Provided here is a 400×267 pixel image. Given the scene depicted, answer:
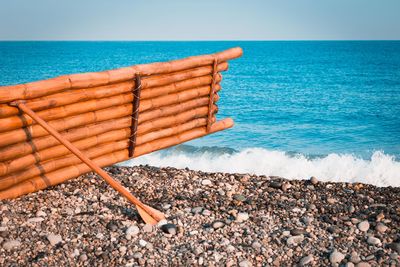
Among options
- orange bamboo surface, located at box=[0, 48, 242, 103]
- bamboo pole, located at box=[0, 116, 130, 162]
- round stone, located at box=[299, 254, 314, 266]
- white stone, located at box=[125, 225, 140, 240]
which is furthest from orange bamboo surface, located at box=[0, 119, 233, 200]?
round stone, located at box=[299, 254, 314, 266]

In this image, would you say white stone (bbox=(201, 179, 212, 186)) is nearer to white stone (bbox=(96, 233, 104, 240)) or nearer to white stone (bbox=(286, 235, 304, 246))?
white stone (bbox=(286, 235, 304, 246))

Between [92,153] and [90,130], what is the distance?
358 millimetres

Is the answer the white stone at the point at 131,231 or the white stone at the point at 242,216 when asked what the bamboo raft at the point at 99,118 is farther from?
the white stone at the point at 242,216

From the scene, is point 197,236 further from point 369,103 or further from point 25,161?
point 369,103

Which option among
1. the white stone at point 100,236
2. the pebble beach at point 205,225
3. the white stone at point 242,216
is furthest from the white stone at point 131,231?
the white stone at point 242,216

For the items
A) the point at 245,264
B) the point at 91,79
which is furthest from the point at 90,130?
the point at 245,264

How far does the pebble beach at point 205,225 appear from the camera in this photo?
5344 millimetres

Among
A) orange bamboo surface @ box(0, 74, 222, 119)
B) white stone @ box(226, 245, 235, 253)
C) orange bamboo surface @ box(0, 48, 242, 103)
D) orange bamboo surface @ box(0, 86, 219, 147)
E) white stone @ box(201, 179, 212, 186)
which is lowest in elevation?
white stone @ box(201, 179, 212, 186)

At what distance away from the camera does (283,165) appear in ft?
49.2

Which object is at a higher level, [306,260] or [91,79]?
[91,79]

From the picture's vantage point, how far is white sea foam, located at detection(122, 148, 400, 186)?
13.6m

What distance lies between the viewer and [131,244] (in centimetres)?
554

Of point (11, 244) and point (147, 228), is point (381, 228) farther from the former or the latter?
point (11, 244)

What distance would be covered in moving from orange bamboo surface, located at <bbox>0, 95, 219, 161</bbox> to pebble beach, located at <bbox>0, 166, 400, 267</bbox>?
0.60 meters
